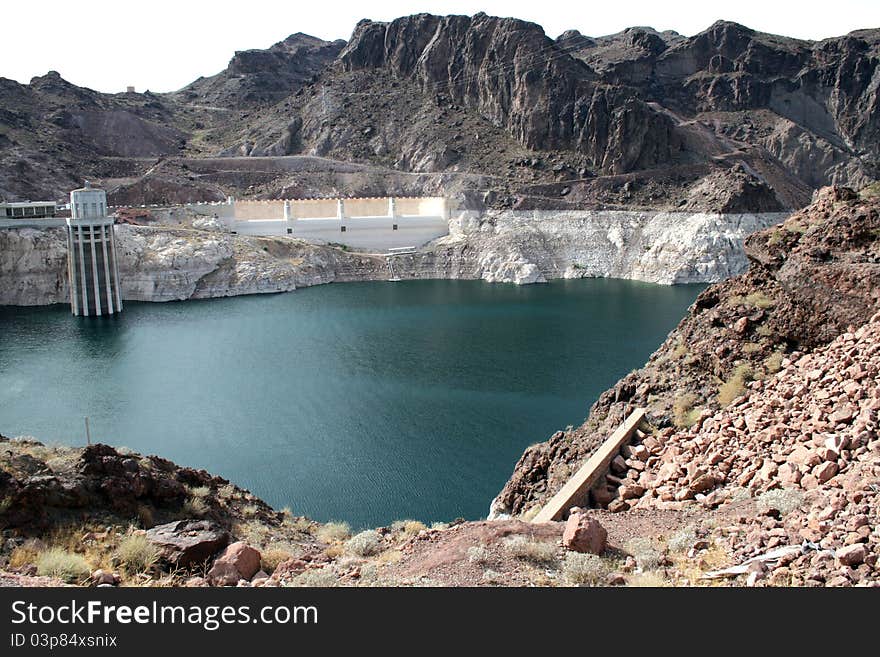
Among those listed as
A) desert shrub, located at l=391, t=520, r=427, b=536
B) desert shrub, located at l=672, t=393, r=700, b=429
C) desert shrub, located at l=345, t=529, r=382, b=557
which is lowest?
desert shrub, located at l=391, t=520, r=427, b=536

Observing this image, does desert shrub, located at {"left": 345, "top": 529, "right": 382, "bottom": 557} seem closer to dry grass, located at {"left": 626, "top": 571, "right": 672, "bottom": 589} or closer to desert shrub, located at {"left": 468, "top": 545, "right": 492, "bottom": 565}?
desert shrub, located at {"left": 468, "top": 545, "right": 492, "bottom": 565}

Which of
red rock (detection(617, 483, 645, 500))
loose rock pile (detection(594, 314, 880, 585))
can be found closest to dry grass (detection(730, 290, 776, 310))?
loose rock pile (detection(594, 314, 880, 585))

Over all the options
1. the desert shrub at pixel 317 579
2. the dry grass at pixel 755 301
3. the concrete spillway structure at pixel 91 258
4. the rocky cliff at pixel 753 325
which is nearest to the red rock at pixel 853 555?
the desert shrub at pixel 317 579

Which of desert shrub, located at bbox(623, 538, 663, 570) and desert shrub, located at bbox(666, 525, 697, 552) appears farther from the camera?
desert shrub, located at bbox(666, 525, 697, 552)

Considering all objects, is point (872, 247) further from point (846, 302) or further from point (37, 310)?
point (37, 310)

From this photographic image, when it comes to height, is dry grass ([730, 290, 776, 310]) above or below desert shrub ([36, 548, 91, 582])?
above

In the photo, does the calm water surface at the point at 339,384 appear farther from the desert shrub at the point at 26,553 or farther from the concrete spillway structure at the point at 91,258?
the desert shrub at the point at 26,553

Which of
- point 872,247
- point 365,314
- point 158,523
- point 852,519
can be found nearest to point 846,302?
point 872,247

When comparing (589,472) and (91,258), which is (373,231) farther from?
(589,472)
